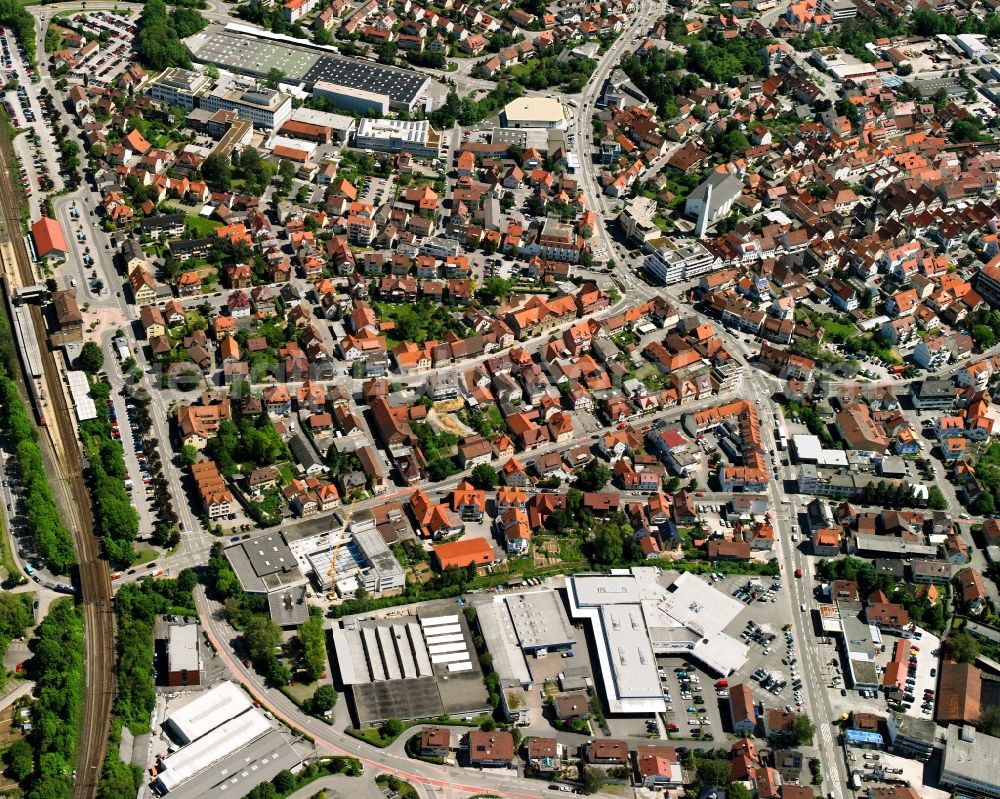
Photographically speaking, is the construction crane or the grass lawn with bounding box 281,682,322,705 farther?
the construction crane

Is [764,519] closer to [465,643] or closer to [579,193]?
[465,643]

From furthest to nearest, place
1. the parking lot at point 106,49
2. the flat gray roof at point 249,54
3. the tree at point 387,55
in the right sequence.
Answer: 1. the tree at point 387,55
2. the flat gray roof at point 249,54
3. the parking lot at point 106,49

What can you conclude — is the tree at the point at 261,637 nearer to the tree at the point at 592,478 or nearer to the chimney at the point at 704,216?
the tree at the point at 592,478

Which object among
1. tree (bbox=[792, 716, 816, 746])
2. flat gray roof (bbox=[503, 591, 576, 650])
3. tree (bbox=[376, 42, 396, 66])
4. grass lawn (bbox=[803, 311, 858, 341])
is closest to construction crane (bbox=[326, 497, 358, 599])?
flat gray roof (bbox=[503, 591, 576, 650])

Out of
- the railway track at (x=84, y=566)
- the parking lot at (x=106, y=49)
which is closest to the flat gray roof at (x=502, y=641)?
the railway track at (x=84, y=566)

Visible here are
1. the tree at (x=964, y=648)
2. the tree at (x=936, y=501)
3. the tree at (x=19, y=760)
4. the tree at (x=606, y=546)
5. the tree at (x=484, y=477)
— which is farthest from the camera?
the tree at (x=936, y=501)

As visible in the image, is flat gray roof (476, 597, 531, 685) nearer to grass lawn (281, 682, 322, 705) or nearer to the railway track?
grass lawn (281, 682, 322, 705)
